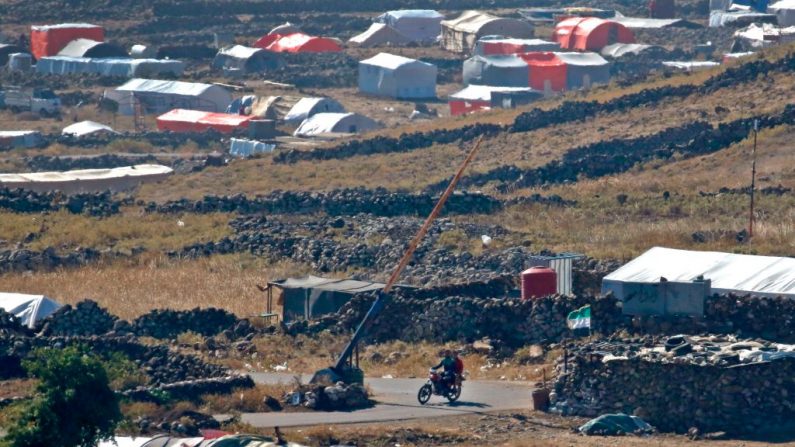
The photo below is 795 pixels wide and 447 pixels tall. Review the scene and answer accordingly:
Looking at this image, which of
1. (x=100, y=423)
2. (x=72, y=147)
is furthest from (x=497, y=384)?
(x=72, y=147)

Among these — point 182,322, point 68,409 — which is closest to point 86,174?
point 182,322

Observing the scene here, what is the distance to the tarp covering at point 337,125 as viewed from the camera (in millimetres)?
71312

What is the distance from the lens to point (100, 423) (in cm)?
1920

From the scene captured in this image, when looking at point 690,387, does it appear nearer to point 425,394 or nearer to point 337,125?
point 425,394

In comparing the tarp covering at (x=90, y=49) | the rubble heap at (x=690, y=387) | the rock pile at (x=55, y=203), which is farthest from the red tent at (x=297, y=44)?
the rubble heap at (x=690, y=387)

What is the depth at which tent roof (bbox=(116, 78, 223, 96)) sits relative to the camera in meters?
79.2

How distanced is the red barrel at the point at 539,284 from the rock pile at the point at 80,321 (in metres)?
7.06

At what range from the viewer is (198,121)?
74375 millimetres

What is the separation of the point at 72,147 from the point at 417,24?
42102 millimetres

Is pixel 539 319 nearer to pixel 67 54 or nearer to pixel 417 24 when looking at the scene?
pixel 67 54

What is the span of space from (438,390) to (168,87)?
57.3 metres

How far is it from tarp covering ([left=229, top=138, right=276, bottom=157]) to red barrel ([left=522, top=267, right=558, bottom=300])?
3480 centimetres

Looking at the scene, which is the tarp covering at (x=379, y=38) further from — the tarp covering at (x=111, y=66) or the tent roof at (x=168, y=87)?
the tent roof at (x=168, y=87)

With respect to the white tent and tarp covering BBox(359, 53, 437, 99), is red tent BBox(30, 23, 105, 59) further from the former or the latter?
the white tent
